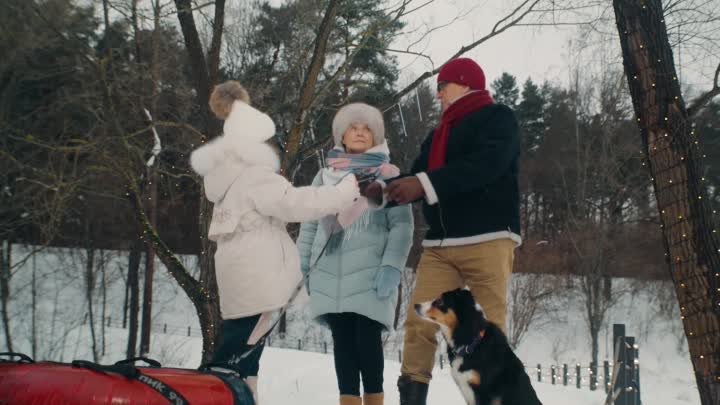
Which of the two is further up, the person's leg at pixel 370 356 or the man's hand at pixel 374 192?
the man's hand at pixel 374 192

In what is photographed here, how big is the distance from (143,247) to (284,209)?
69.5 feet

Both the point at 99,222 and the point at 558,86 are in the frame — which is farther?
the point at 558,86

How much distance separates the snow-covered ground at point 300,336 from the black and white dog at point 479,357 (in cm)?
327

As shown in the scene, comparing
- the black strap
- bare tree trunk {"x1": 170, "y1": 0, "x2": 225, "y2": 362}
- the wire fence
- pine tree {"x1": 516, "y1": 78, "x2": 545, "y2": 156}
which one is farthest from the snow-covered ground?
pine tree {"x1": 516, "y1": 78, "x2": 545, "y2": 156}

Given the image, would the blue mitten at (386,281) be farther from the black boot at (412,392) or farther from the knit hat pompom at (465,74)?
the knit hat pompom at (465,74)

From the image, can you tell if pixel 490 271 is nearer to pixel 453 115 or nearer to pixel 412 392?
pixel 412 392

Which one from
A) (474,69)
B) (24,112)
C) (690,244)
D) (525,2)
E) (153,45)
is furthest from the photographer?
(24,112)

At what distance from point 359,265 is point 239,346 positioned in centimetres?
87

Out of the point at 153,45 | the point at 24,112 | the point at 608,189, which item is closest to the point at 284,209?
the point at 153,45

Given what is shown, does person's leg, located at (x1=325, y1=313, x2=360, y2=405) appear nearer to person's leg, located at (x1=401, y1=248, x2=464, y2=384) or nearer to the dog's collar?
person's leg, located at (x1=401, y1=248, x2=464, y2=384)

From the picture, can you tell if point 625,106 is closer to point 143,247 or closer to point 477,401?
point 143,247

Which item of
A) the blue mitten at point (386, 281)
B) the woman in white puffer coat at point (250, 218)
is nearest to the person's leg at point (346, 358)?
the blue mitten at point (386, 281)

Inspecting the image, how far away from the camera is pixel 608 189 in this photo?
78.6 feet

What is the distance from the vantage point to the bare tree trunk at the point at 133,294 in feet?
68.9
